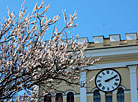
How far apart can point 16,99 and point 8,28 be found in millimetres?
3047

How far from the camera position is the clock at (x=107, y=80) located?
3084 centimetres

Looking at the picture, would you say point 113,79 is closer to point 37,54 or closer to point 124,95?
point 124,95

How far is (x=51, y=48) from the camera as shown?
1661 cm

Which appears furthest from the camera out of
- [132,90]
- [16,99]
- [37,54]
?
[132,90]

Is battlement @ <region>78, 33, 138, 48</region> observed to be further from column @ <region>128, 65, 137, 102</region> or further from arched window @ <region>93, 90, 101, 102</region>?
arched window @ <region>93, 90, 101, 102</region>

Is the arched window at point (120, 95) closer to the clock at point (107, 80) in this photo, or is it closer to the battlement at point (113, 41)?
the clock at point (107, 80)

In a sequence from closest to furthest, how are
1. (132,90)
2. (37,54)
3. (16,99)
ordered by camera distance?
(37,54)
(16,99)
(132,90)

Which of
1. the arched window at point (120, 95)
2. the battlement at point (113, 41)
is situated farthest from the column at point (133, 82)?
the battlement at point (113, 41)

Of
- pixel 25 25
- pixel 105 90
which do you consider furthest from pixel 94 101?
pixel 25 25

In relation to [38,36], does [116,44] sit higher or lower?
higher

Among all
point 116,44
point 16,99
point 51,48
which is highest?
point 116,44

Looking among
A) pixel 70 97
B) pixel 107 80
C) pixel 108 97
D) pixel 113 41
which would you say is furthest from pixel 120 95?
A: pixel 113 41

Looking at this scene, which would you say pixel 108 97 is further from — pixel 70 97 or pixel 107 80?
pixel 70 97

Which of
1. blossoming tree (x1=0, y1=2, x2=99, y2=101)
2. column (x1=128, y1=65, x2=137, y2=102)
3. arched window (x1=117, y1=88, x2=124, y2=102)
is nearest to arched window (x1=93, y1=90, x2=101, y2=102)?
arched window (x1=117, y1=88, x2=124, y2=102)
